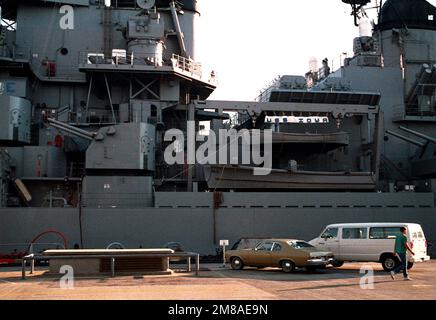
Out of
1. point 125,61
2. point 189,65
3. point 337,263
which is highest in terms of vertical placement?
point 189,65

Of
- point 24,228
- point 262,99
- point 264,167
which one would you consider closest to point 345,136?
point 264,167

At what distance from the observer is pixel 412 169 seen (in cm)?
3192

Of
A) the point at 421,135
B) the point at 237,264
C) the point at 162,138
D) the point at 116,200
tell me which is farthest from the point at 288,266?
the point at 421,135

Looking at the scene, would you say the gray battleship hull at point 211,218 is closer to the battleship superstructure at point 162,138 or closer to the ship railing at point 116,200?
the battleship superstructure at point 162,138

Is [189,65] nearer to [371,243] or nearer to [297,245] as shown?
[297,245]

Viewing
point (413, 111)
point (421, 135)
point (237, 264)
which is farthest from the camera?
point (413, 111)

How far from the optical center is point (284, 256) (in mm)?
17016

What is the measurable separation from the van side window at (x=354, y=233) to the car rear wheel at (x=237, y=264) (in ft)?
11.7

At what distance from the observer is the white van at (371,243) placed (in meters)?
17.5

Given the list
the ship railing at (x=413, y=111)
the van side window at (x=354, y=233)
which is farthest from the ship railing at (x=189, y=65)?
the van side window at (x=354, y=233)

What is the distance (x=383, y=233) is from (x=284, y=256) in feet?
11.3

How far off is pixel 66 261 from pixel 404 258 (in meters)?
9.22

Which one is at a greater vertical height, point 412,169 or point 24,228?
point 412,169
